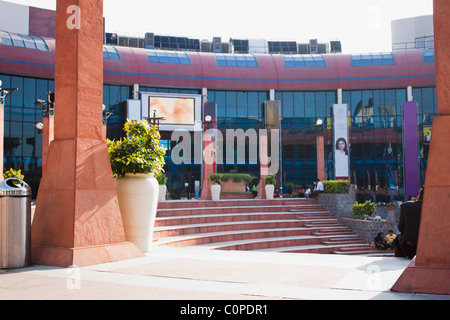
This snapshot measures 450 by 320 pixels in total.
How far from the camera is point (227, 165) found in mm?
45594

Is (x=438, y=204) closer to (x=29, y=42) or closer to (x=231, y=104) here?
(x=29, y=42)

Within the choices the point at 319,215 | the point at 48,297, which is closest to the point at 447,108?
the point at 48,297

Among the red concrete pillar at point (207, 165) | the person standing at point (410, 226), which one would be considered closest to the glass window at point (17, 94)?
the red concrete pillar at point (207, 165)

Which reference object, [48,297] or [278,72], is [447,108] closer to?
[48,297]

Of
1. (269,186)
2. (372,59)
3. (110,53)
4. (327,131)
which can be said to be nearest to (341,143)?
(327,131)

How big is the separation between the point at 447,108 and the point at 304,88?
40722 mm

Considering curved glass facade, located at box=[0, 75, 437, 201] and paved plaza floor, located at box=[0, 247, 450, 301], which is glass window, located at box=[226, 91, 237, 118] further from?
paved plaza floor, located at box=[0, 247, 450, 301]

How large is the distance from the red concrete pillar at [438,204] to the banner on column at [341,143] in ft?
118

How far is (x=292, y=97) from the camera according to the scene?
46.7m

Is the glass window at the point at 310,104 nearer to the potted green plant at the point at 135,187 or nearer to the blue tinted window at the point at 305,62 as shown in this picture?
the blue tinted window at the point at 305,62

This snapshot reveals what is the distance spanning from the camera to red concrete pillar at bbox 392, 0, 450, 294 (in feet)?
14.9

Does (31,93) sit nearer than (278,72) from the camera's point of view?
Yes

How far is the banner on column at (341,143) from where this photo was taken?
40188 mm
